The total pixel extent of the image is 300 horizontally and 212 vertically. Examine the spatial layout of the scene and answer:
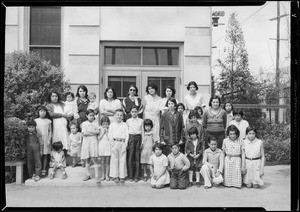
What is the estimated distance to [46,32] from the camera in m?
8.58

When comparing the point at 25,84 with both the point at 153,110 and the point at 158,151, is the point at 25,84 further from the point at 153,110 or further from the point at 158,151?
the point at 158,151

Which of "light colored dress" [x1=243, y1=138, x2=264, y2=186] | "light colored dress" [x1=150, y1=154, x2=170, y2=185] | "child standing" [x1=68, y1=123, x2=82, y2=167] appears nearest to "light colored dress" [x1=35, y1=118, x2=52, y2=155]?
"child standing" [x1=68, y1=123, x2=82, y2=167]

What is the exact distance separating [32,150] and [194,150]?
2.65 metres

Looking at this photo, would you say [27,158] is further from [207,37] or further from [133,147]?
[207,37]

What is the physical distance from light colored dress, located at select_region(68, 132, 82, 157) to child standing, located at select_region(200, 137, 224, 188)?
208 centimetres

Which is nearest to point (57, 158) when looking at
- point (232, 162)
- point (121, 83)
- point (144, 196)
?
point (144, 196)

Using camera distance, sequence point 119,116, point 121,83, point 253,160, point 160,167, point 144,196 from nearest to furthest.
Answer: point 144,196 → point 160,167 → point 253,160 → point 119,116 → point 121,83

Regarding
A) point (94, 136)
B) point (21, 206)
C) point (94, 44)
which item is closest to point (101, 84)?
point (94, 44)

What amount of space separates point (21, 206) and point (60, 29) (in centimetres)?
444

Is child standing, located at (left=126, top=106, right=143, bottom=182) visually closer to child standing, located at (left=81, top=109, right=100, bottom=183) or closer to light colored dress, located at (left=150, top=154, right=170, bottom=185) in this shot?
light colored dress, located at (left=150, top=154, right=170, bottom=185)

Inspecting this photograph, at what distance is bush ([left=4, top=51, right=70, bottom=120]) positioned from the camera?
22.5ft

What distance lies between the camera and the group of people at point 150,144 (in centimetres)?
629

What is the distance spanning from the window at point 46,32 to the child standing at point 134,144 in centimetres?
289

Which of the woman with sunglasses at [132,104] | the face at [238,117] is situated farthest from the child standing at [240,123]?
the woman with sunglasses at [132,104]
